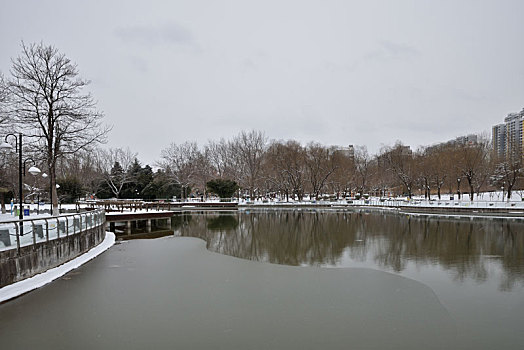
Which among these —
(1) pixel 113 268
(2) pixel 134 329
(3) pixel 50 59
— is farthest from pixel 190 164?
(2) pixel 134 329

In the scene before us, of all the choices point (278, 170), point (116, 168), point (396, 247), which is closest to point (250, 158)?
point (278, 170)

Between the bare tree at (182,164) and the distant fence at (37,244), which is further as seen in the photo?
the bare tree at (182,164)

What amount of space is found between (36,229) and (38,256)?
91 cm

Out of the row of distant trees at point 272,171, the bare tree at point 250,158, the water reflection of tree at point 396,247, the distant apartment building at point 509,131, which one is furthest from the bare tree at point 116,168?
the distant apartment building at point 509,131

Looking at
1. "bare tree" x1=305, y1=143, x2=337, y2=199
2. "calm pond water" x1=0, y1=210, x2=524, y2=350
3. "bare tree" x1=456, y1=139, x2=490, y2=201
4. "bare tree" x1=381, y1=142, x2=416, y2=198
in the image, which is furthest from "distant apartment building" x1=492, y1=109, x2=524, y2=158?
"calm pond water" x1=0, y1=210, x2=524, y2=350

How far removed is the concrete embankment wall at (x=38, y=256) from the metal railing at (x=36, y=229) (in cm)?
16

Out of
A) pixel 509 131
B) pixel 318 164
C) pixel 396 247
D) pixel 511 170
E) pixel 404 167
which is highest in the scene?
pixel 509 131

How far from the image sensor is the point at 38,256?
36.1 ft

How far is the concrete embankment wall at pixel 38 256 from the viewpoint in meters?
9.41

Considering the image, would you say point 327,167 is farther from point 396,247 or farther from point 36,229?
point 36,229

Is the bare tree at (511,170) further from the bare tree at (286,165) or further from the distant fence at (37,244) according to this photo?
the distant fence at (37,244)

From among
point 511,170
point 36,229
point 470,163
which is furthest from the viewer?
point 470,163

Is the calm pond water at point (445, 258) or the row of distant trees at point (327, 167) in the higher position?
the row of distant trees at point (327, 167)

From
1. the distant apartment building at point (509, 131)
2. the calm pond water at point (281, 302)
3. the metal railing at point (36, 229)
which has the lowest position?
the calm pond water at point (281, 302)
